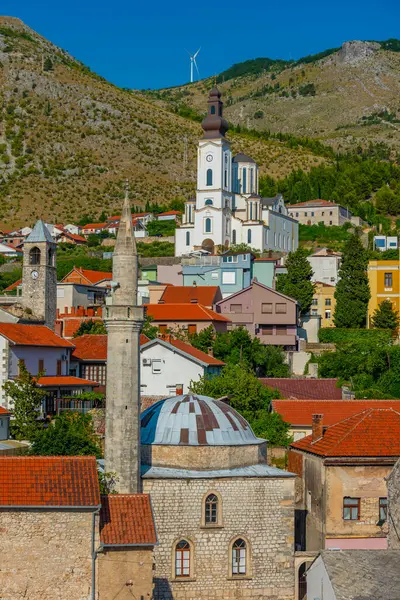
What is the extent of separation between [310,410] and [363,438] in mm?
8779

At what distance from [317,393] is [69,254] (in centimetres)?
5002

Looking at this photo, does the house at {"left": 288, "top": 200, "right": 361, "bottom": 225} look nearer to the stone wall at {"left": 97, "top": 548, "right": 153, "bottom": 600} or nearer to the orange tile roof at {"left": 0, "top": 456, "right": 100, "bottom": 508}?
the orange tile roof at {"left": 0, "top": 456, "right": 100, "bottom": 508}

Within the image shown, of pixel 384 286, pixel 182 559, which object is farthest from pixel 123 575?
pixel 384 286

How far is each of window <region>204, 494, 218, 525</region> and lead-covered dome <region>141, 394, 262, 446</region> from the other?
5.92 feet

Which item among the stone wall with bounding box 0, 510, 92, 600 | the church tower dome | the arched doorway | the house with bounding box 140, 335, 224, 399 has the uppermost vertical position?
the church tower dome

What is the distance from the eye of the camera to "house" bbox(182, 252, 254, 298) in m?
76.8

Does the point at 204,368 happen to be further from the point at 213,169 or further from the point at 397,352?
the point at 213,169

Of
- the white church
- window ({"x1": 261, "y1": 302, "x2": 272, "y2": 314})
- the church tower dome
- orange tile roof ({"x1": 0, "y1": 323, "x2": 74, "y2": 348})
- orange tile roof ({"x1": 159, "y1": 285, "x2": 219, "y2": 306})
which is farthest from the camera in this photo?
the church tower dome

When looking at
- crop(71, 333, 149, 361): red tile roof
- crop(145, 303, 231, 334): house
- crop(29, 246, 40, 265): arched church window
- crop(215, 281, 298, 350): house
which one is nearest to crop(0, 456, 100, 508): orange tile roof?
crop(71, 333, 149, 361): red tile roof

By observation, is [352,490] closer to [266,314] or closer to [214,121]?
[266,314]

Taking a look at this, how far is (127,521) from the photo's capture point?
2845 cm

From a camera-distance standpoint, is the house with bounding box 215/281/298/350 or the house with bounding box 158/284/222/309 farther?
the house with bounding box 158/284/222/309

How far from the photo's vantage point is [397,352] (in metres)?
60.1

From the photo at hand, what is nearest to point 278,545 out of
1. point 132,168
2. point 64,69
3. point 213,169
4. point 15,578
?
point 15,578
